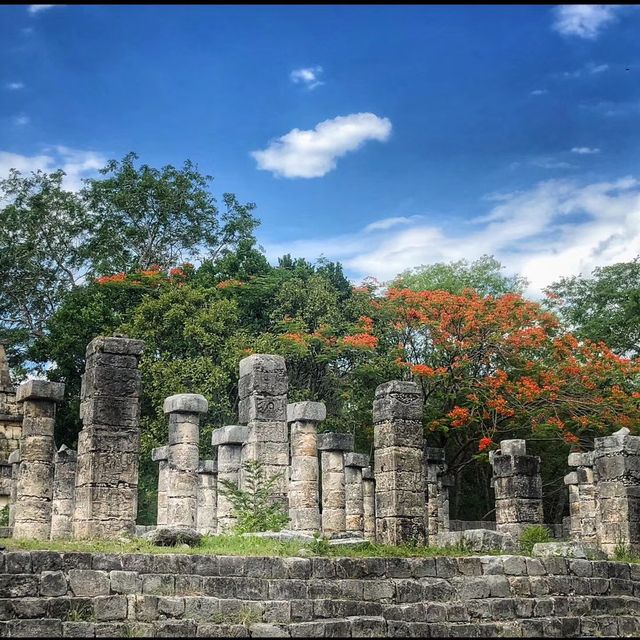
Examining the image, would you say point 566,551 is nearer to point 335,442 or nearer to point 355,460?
point 335,442

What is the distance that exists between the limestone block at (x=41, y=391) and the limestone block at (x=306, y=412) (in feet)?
16.7

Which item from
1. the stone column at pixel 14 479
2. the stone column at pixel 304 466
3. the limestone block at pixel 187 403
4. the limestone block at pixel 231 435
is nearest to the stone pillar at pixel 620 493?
the stone column at pixel 304 466

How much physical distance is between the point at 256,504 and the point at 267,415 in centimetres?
216

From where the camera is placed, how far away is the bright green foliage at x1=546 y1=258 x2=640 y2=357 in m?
39.0

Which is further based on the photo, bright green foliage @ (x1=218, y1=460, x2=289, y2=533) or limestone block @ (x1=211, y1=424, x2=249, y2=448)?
limestone block @ (x1=211, y1=424, x2=249, y2=448)

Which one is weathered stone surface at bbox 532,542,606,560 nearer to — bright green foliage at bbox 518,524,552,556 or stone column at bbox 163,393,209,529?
bright green foliage at bbox 518,524,552,556

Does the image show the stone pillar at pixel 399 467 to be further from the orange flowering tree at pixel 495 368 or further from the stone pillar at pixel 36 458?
the orange flowering tree at pixel 495 368

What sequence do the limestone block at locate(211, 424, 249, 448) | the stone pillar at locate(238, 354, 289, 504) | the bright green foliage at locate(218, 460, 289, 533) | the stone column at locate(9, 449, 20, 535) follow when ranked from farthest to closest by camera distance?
the stone column at locate(9, 449, 20, 535), the limestone block at locate(211, 424, 249, 448), the stone pillar at locate(238, 354, 289, 504), the bright green foliage at locate(218, 460, 289, 533)

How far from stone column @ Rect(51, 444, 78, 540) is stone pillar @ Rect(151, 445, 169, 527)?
2.16 meters

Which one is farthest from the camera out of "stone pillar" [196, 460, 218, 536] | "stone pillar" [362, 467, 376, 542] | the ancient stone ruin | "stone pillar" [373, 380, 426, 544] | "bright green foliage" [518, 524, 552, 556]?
"stone pillar" [362, 467, 376, 542]

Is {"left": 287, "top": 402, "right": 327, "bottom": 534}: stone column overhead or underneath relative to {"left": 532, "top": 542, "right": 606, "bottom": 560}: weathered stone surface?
overhead

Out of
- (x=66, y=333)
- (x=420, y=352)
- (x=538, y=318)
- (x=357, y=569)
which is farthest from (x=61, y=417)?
(x=357, y=569)

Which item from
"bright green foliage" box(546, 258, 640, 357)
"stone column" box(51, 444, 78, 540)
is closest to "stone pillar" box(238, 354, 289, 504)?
"stone column" box(51, 444, 78, 540)

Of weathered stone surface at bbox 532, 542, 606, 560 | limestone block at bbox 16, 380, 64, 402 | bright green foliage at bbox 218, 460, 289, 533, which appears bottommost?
weathered stone surface at bbox 532, 542, 606, 560
